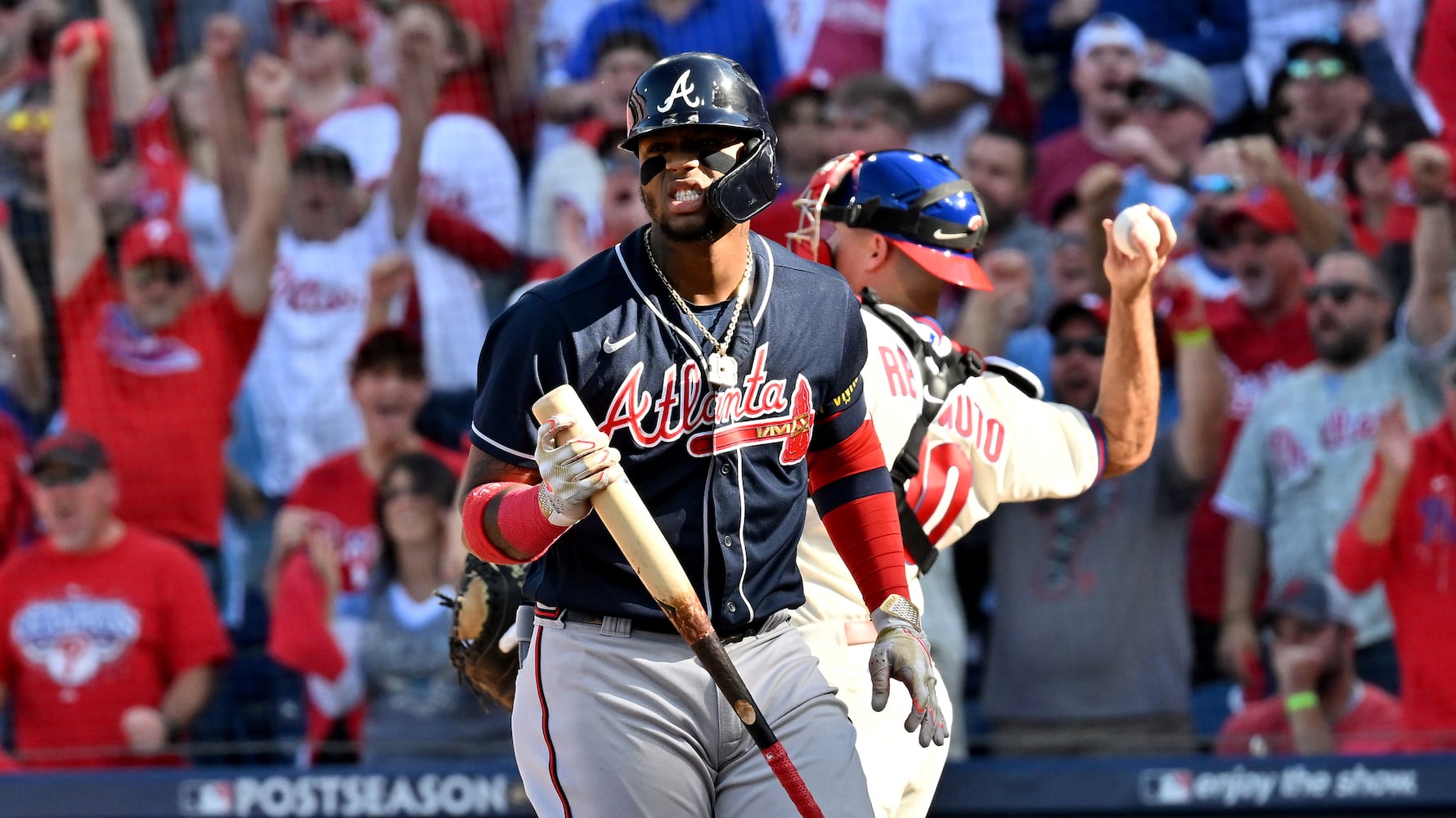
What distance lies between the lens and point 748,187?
245cm

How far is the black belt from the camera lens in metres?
2.48

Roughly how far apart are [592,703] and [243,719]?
4.02 metres

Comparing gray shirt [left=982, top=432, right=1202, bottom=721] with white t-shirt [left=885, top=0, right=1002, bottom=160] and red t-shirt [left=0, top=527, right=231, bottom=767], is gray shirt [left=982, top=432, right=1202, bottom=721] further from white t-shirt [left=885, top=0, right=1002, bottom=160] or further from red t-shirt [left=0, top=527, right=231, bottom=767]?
red t-shirt [left=0, top=527, right=231, bottom=767]

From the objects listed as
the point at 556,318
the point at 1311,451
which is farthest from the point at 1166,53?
the point at 556,318

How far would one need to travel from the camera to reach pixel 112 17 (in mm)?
7066

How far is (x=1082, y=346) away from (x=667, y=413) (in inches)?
130

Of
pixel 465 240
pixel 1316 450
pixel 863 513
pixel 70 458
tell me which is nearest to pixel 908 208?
pixel 863 513

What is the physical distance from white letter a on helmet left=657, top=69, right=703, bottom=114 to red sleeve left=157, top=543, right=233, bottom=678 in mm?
4135

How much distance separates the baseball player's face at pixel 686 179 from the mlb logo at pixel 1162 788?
135 inches

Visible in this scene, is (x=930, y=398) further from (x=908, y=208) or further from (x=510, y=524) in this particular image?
(x=510, y=524)

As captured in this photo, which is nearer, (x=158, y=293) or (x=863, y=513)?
(x=863, y=513)

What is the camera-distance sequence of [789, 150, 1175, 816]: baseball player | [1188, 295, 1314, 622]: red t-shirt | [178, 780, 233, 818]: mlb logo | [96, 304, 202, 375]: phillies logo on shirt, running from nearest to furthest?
[789, 150, 1175, 816]: baseball player, [1188, 295, 1314, 622]: red t-shirt, [178, 780, 233, 818]: mlb logo, [96, 304, 202, 375]: phillies logo on shirt

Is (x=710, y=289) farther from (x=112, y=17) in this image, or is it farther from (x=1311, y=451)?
(x=112, y=17)

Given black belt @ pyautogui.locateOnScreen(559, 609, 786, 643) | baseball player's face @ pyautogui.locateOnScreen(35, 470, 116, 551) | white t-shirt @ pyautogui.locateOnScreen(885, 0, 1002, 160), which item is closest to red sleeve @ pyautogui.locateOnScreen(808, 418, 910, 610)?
black belt @ pyautogui.locateOnScreen(559, 609, 786, 643)
